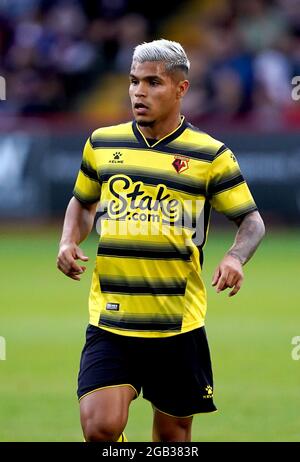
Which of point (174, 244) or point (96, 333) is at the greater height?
point (174, 244)

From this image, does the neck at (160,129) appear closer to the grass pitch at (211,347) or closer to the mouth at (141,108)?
the mouth at (141,108)

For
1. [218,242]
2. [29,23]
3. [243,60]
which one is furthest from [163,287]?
[29,23]

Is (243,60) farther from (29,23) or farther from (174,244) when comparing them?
(174,244)

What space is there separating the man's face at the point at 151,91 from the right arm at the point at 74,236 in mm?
695

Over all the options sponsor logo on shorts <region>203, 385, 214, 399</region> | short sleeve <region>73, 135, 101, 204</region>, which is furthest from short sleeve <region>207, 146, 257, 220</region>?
sponsor logo on shorts <region>203, 385, 214, 399</region>

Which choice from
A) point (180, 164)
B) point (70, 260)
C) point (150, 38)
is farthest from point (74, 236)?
point (150, 38)

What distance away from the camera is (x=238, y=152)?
21469 millimetres

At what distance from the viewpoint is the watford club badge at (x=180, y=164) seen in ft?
23.1

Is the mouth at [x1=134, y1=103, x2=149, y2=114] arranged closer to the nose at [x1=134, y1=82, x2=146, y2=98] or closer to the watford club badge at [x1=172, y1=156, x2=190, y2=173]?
the nose at [x1=134, y1=82, x2=146, y2=98]

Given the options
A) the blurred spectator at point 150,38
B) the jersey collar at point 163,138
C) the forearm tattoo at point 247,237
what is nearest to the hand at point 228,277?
the forearm tattoo at point 247,237

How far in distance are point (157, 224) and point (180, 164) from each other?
1.20ft

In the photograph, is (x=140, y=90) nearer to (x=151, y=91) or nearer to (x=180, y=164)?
(x=151, y=91)

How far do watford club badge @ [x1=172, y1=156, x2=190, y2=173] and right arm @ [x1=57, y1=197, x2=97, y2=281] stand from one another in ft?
2.13

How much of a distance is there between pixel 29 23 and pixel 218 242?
802cm
